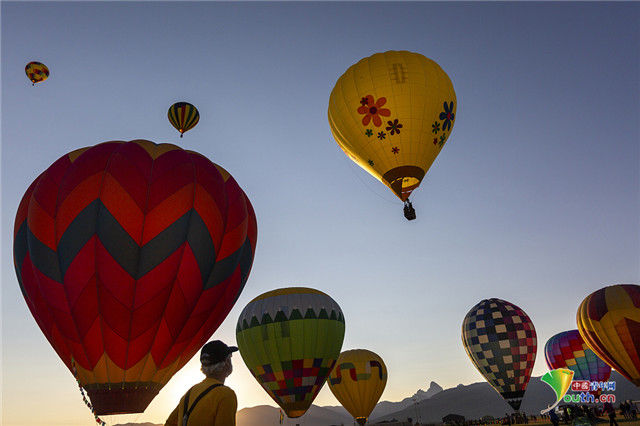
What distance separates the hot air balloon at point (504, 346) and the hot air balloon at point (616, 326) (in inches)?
151

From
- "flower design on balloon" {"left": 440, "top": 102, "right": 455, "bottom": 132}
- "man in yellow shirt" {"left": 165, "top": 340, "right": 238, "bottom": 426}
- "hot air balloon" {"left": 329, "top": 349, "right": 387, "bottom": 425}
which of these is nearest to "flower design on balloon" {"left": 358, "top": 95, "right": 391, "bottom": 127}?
"flower design on balloon" {"left": 440, "top": 102, "right": 455, "bottom": 132}

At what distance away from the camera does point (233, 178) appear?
571 inches

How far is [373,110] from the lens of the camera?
20062 mm

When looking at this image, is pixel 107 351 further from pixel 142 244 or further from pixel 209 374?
pixel 209 374

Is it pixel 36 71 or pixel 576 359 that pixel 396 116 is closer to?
pixel 36 71

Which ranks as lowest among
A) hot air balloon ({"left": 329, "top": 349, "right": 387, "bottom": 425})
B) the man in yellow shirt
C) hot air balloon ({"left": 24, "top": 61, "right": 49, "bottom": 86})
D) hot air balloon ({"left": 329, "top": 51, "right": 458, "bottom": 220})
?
the man in yellow shirt

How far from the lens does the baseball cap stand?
3.59 meters

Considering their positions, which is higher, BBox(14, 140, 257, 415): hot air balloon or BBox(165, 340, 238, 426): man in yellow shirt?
BBox(14, 140, 257, 415): hot air balloon

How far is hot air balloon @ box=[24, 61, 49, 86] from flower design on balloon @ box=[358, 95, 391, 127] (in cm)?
2093

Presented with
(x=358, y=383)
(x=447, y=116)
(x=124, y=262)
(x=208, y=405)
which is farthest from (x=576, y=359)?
(x=208, y=405)

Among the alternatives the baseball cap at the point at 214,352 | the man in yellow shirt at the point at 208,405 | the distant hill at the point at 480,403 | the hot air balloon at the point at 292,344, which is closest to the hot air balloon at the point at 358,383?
the hot air balloon at the point at 292,344

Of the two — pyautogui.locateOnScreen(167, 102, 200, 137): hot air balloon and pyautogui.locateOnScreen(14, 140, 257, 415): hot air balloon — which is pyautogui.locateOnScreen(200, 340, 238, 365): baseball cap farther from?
pyautogui.locateOnScreen(167, 102, 200, 137): hot air balloon

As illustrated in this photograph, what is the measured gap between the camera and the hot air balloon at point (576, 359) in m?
34.7

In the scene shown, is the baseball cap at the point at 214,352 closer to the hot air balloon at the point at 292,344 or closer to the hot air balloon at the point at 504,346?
the hot air balloon at the point at 292,344
